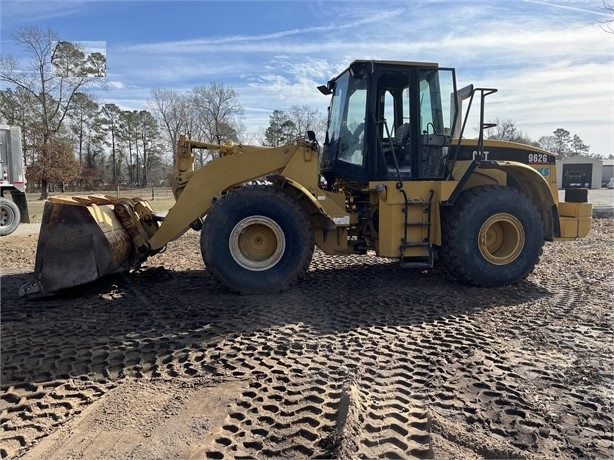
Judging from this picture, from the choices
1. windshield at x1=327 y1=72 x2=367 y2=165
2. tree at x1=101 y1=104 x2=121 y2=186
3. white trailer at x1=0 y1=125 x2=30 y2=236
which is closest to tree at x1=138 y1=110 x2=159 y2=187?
tree at x1=101 y1=104 x2=121 y2=186

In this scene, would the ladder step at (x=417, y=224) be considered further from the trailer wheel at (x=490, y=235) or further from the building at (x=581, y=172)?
the building at (x=581, y=172)

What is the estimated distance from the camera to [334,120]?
22.4 ft

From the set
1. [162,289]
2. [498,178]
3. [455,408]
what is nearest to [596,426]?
[455,408]

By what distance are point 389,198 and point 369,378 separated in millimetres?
3021

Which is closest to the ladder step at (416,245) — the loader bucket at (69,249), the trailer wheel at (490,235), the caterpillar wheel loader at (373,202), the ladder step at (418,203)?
the caterpillar wheel loader at (373,202)

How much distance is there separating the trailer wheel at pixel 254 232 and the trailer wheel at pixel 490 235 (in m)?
1.86

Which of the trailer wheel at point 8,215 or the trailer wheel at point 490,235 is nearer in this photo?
the trailer wheel at point 490,235

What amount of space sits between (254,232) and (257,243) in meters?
0.14

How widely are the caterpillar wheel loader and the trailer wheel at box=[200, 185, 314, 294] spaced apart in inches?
0.5

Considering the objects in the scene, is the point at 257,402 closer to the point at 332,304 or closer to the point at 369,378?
the point at 369,378

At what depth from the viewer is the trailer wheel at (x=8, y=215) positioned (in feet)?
44.0

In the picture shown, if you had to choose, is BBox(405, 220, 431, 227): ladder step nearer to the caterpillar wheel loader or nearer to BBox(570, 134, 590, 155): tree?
the caterpillar wheel loader

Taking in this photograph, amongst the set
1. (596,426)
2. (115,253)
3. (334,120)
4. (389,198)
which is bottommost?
(596,426)

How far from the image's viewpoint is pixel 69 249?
5246 millimetres
